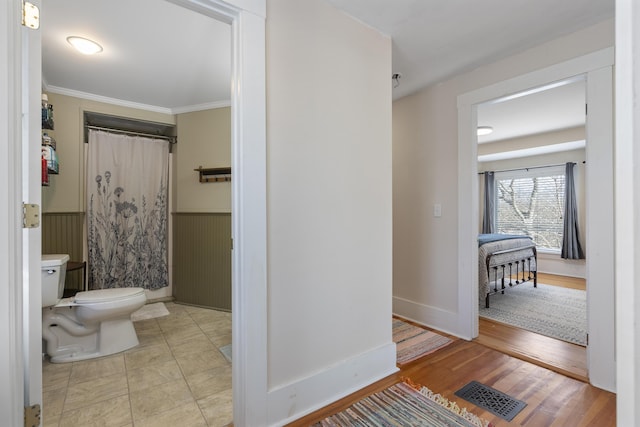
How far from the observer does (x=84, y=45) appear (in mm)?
2191

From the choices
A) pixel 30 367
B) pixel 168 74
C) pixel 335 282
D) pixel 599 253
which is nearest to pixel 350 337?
pixel 335 282

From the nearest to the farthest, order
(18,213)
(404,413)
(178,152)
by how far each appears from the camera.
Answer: (18,213)
(404,413)
(178,152)

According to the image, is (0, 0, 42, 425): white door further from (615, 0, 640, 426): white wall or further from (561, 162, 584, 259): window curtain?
(561, 162, 584, 259): window curtain

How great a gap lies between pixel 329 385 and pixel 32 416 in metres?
1.30

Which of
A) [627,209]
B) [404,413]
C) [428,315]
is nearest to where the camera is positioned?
[627,209]

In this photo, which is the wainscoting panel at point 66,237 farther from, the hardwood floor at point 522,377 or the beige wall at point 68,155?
the hardwood floor at point 522,377

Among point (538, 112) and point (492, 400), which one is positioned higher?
point (538, 112)

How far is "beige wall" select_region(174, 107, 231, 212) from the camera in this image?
132 inches

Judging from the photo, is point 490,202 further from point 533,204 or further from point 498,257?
point 498,257

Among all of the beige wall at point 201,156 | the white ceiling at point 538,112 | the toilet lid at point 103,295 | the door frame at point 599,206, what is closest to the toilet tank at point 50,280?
the toilet lid at point 103,295

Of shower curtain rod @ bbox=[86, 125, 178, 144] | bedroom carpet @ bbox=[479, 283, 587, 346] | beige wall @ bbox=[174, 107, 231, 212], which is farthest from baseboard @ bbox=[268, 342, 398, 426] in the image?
shower curtain rod @ bbox=[86, 125, 178, 144]

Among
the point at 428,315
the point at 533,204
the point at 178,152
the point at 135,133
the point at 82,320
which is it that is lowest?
the point at 428,315

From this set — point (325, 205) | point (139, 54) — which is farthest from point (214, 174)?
point (325, 205)

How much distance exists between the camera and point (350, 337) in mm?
1817
